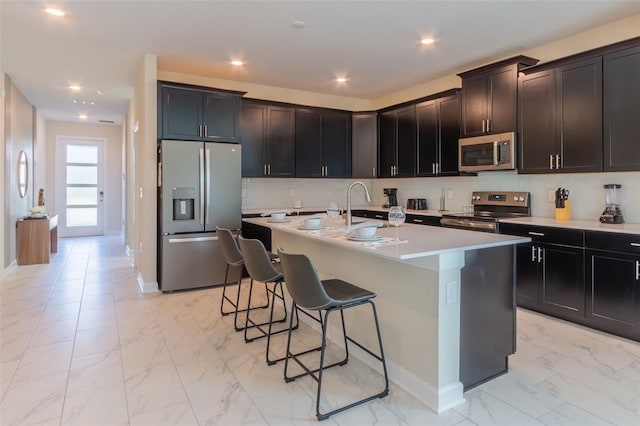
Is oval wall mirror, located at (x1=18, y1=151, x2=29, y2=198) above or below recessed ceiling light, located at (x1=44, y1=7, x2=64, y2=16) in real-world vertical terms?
below

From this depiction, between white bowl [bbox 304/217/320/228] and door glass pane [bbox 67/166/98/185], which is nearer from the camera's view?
white bowl [bbox 304/217/320/228]

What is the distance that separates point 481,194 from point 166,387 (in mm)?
4036

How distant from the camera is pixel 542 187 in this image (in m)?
4.16

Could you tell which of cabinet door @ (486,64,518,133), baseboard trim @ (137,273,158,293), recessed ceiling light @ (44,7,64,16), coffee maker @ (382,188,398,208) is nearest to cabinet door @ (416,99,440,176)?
coffee maker @ (382,188,398,208)

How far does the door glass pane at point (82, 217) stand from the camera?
9250 mm

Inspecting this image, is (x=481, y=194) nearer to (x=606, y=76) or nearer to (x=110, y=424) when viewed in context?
(x=606, y=76)

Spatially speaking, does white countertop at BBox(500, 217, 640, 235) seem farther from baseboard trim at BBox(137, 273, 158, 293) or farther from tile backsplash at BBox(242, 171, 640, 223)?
baseboard trim at BBox(137, 273, 158, 293)

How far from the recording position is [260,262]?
9.00 feet

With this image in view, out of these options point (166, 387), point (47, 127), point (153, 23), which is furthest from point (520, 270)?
point (47, 127)

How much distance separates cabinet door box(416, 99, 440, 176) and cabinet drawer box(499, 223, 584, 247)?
1563mm

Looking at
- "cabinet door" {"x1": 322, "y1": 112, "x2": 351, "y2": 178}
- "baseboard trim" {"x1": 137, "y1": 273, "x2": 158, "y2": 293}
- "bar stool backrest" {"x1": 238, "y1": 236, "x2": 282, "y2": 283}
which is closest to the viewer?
"bar stool backrest" {"x1": 238, "y1": 236, "x2": 282, "y2": 283}

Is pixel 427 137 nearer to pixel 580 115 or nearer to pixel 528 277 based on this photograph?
pixel 580 115

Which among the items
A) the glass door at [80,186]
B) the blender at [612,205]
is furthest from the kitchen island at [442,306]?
the glass door at [80,186]

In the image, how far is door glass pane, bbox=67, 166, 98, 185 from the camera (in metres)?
9.16
